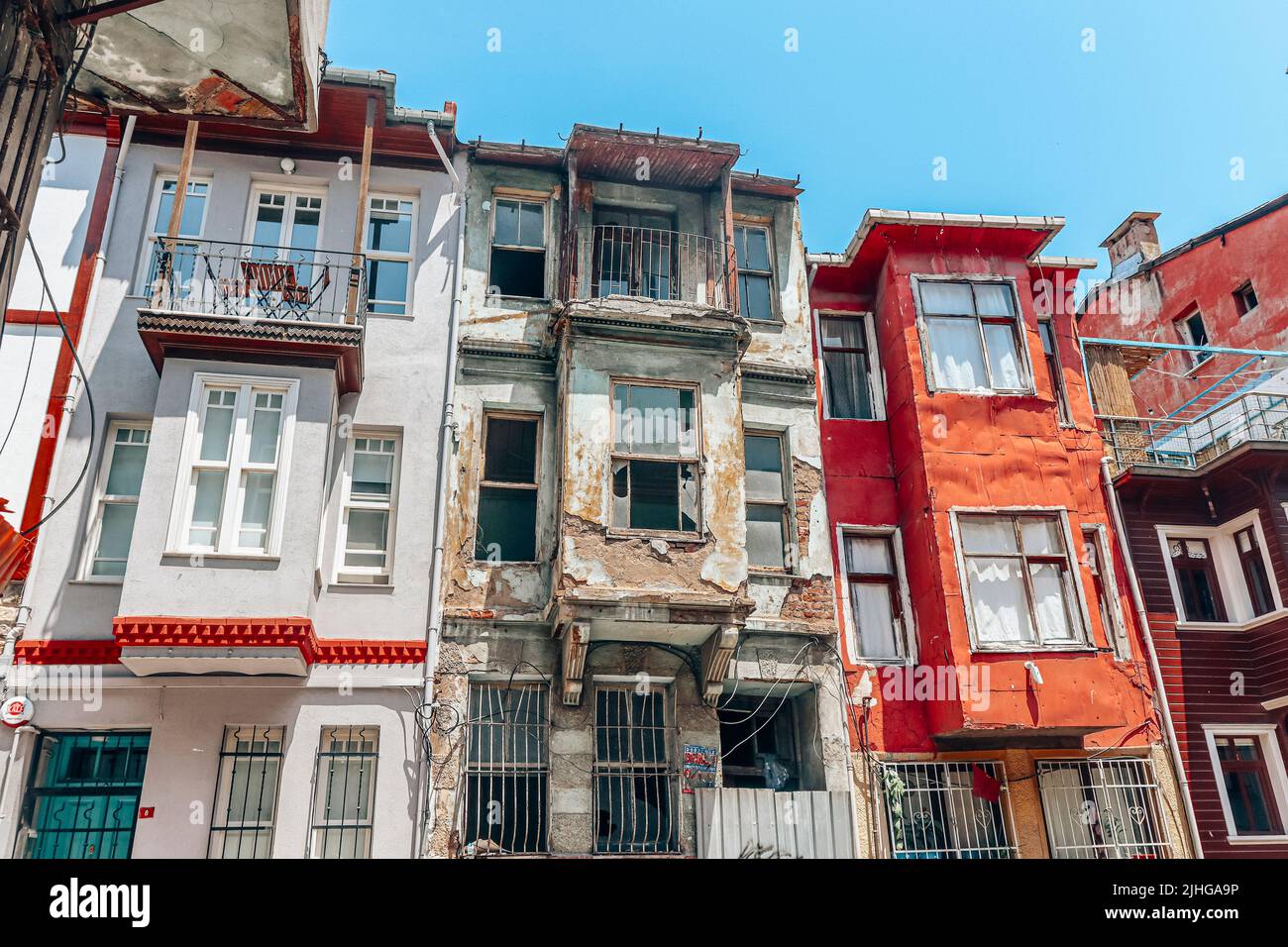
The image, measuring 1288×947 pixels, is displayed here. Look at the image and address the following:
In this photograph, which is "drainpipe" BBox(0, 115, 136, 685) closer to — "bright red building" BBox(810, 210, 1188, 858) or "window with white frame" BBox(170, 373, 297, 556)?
"window with white frame" BBox(170, 373, 297, 556)

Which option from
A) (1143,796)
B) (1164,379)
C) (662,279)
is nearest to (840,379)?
(662,279)

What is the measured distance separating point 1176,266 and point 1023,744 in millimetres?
14874

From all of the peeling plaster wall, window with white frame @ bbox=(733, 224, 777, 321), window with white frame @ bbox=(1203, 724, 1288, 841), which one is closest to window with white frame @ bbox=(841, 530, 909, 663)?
the peeling plaster wall

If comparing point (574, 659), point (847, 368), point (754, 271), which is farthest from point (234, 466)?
point (847, 368)

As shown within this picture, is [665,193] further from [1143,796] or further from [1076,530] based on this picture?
[1143,796]

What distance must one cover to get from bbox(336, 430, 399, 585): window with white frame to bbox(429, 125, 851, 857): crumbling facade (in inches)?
33.2

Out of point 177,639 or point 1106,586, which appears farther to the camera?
point 1106,586

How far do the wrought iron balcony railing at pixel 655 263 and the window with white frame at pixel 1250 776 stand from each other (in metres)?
9.90

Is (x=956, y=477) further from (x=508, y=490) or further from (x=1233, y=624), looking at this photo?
(x=508, y=490)

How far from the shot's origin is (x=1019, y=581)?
550 inches

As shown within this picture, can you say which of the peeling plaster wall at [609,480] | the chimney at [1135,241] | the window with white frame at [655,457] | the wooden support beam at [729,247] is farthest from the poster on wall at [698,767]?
the chimney at [1135,241]

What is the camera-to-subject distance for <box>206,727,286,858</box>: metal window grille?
11258 mm

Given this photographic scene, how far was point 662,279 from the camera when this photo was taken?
15.5m

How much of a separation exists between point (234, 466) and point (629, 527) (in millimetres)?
4998
